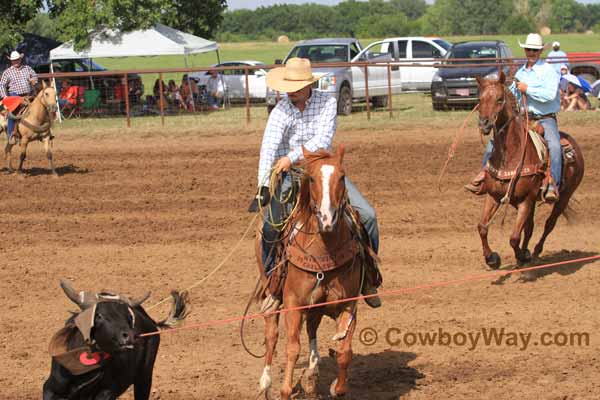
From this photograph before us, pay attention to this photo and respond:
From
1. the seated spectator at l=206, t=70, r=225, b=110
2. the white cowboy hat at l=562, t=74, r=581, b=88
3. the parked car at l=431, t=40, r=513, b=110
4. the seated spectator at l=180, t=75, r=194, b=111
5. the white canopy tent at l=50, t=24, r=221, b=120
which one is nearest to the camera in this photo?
the white cowboy hat at l=562, t=74, r=581, b=88

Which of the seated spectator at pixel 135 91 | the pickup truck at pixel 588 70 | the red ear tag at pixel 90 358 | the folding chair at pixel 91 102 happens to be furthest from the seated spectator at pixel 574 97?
the red ear tag at pixel 90 358

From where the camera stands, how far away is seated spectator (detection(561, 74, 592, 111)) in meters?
22.2

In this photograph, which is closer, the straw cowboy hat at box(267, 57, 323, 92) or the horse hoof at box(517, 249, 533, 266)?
the straw cowboy hat at box(267, 57, 323, 92)

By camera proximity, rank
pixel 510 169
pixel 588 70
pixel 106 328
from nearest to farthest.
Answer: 1. pixel 106 328
2. pixel 510 169
3. pixel 588 70

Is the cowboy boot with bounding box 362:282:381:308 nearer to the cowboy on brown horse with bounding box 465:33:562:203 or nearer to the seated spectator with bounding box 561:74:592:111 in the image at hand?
the cowboy on brown horse with bounding box 465:33:562:203

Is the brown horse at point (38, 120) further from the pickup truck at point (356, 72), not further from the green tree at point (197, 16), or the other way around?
the green tree at point (197, 16)

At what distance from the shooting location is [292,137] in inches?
277

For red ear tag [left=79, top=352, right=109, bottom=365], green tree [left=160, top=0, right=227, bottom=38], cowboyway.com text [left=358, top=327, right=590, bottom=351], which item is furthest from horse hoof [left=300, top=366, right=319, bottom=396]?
green tree [left=160, top=0, right=227, bottom=38]

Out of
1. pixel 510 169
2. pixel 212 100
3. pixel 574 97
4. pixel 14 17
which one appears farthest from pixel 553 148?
pixel 14 17

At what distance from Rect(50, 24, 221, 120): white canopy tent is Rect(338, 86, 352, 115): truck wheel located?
6454 mm

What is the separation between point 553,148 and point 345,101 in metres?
12.7

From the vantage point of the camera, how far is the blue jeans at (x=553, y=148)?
1038 cm

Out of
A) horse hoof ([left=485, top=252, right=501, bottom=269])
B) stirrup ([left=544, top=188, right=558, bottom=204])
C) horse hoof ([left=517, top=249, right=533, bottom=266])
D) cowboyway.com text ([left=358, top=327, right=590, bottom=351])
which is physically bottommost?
cowboyway.com text ([left=358, top=327, right=590, bottom=351])

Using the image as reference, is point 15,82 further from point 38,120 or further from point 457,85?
point 457,85
